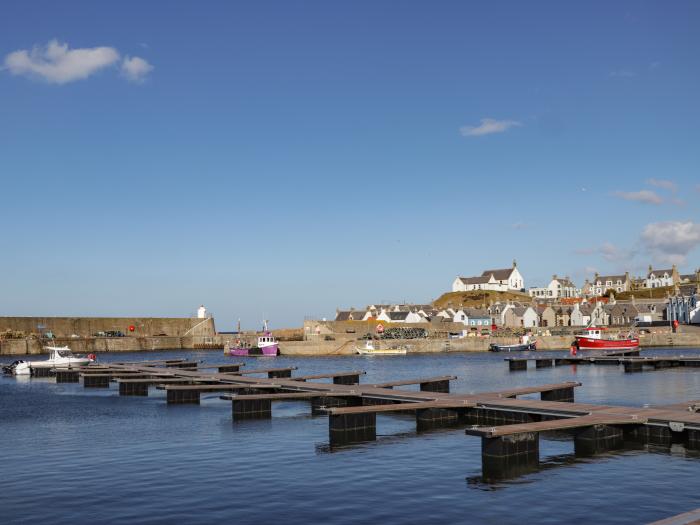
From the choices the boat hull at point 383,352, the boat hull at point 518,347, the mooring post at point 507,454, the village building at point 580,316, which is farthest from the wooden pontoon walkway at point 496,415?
the village building at point 580,316

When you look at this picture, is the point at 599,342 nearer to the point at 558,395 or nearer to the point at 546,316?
the point at 558,395

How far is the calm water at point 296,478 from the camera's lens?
1980 centimetres

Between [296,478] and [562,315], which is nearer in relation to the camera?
[296,478]

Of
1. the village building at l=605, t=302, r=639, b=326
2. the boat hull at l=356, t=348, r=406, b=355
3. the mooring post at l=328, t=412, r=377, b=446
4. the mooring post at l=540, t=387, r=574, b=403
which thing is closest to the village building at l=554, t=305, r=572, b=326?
the village building at l=605, t=302, r=639, b=326

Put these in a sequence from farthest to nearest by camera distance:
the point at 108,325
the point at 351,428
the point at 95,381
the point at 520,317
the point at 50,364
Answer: the point at 520,317 → the point at 108,325 → the point at 50,364 → the point at 95,381 → the point at 351,428

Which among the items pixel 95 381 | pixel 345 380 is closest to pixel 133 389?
pixel 95 381

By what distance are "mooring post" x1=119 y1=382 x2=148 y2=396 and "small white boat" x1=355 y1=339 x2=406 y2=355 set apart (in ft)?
206

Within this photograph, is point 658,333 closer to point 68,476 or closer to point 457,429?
point 457,429

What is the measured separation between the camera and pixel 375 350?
388ft

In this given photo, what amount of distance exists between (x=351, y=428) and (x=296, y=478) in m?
7.92

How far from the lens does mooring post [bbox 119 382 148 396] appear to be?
2283 inches

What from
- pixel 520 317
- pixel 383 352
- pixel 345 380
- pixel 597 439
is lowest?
pixel 383 352

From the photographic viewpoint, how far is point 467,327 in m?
162

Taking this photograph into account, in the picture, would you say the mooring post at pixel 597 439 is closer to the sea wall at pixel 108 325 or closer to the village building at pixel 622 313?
the sea wall at pixel 108 325
